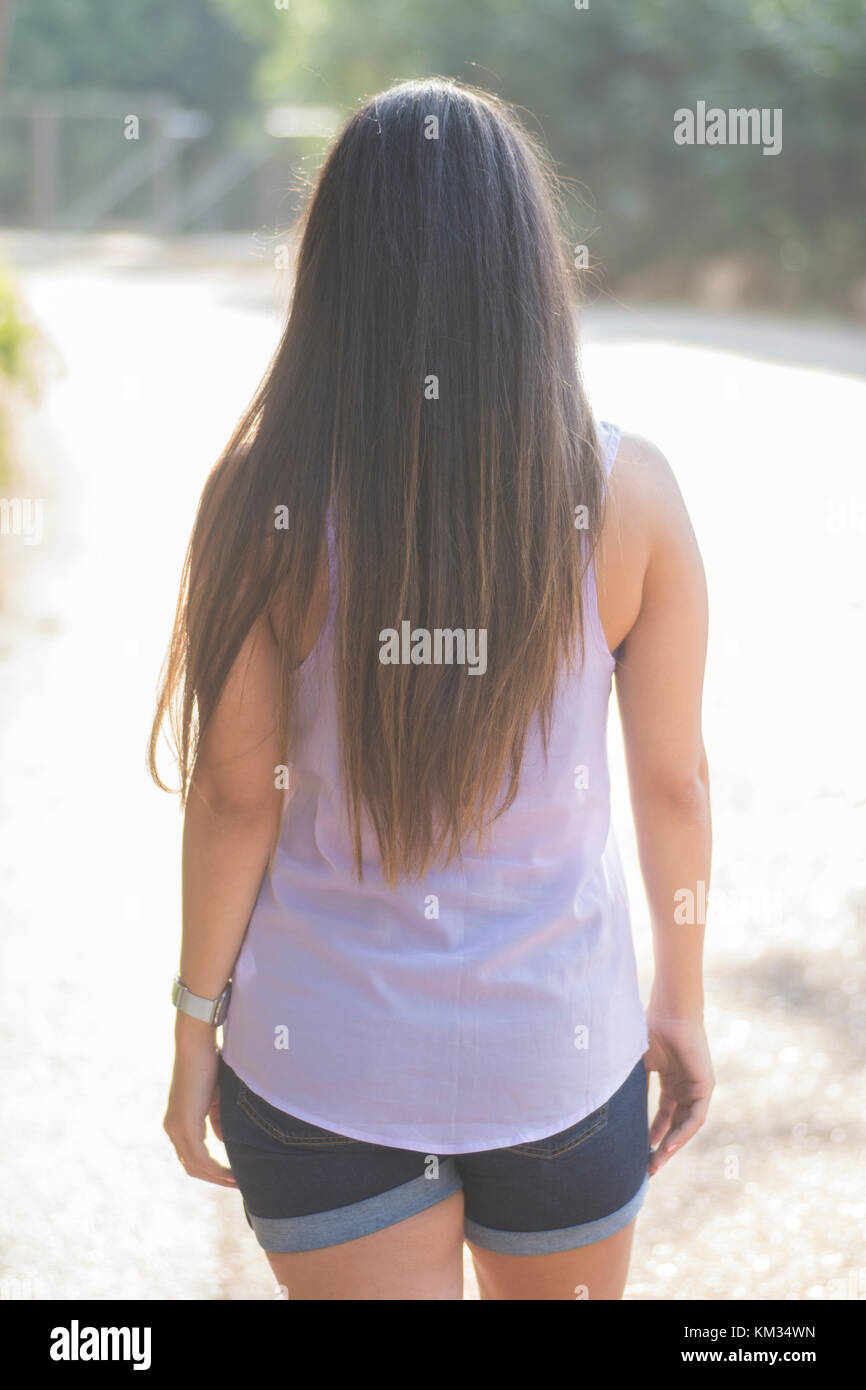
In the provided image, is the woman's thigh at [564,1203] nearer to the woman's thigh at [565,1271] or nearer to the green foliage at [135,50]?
the woman's thigh at [565,1271]

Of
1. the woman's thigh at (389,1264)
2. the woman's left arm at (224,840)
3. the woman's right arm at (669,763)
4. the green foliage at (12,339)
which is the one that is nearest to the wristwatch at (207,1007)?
the woman's left arm at (224,840)

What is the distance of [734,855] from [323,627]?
317 cm

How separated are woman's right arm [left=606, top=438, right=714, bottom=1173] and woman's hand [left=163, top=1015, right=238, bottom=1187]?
1.53 feet

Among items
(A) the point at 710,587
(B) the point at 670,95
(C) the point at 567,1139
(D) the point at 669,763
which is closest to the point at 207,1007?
(C) the point at 567,1139

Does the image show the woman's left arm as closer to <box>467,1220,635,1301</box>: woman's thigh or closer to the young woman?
the young woman

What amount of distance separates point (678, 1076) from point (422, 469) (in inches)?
29.7

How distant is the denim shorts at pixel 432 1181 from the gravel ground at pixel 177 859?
95cm

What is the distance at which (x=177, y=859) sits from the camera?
4301mm

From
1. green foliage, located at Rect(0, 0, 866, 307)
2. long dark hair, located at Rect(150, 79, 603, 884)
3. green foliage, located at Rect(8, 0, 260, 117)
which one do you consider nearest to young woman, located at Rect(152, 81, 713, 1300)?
long dark hair, located at Rect(150, 79, 603, 884)

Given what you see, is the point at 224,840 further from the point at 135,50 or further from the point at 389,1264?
the point at 135,50

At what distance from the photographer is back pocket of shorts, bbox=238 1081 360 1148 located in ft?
4.31

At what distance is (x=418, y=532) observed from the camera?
4.07 feet

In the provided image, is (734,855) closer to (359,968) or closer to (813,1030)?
(813,1030)
